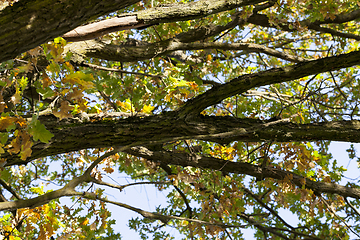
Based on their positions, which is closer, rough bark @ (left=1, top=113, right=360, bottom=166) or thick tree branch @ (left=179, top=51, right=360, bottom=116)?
rough bark @ (left=1, top=113, right=360, bottom=166)

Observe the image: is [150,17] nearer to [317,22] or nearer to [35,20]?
[35,20]

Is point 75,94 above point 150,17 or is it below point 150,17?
below

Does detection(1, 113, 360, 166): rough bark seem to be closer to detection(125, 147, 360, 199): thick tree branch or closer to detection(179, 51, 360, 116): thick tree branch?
detection(179, 51, 360, 116): thick tree branch

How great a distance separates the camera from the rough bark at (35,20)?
171 cm

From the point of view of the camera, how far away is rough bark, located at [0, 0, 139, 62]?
5.63ft

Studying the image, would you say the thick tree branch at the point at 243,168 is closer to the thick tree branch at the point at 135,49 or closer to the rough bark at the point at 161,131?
the rough bark at the point at 161,131

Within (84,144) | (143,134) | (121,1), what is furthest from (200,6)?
(84,144)

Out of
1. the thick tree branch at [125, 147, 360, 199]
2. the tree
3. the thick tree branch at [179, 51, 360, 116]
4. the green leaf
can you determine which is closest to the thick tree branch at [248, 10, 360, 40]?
the tree

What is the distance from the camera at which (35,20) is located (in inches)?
68.5

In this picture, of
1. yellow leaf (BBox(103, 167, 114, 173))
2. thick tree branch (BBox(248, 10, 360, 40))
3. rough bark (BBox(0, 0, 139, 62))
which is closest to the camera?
rough bark (BBox(0, 0, 139, 62))

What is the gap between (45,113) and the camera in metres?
3.19

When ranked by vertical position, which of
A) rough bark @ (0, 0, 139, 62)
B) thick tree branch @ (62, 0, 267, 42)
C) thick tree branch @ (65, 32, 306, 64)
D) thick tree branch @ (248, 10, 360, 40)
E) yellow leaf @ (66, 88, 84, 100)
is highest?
thick tree branch @ (248, 10, 360, 40)

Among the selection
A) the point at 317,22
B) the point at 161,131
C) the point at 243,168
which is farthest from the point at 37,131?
the point at 317,22

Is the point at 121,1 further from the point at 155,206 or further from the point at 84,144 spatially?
the point at 155,206
